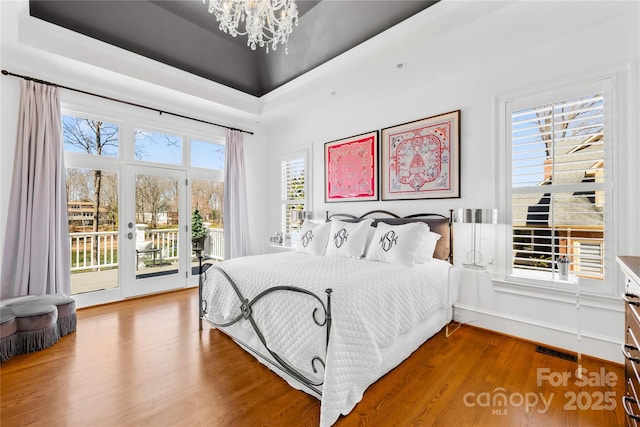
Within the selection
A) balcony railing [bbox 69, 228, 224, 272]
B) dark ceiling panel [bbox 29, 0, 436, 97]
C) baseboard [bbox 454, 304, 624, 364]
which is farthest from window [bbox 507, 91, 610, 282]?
balcony railing [bbox 69, 228, 224, 272]

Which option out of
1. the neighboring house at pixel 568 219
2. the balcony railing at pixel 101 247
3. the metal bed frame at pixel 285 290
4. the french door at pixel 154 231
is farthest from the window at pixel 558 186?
the french door at pixel 154 231

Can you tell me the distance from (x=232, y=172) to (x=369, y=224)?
9.32 ft

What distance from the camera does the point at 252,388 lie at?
6.39 feet

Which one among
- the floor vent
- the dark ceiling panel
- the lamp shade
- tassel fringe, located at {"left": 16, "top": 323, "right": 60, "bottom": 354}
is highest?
the dark ceiling panel

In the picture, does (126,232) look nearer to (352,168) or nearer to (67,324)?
(67,324)

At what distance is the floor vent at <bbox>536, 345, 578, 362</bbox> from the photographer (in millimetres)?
2348

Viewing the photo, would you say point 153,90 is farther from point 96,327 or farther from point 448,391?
point 448,391

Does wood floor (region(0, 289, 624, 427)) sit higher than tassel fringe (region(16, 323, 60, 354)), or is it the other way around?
tassel fringe (region(16, 323, 60, 354))

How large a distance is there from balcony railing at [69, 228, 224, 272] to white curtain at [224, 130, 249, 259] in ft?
2.75

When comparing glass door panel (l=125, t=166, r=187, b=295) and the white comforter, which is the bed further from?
glass door panel (l=125, t=166, r=187, b=295)

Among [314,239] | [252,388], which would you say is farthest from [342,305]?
[314,239]

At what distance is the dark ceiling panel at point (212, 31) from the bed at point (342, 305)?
7.27 feet

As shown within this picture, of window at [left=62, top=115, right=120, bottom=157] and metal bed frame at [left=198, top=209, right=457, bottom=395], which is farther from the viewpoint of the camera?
window at [left=62, top=115, right=120, bottom=157]

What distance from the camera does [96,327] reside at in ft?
9.90
